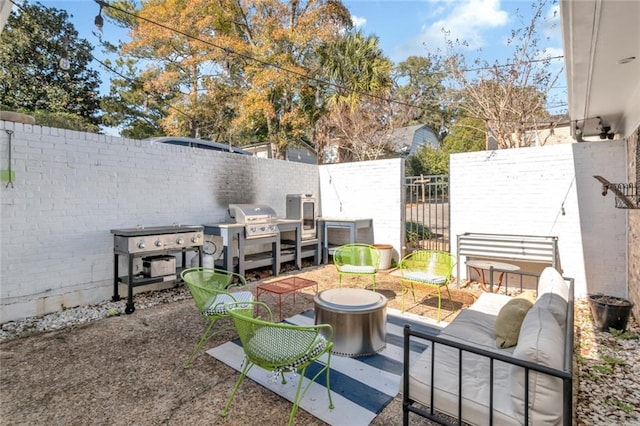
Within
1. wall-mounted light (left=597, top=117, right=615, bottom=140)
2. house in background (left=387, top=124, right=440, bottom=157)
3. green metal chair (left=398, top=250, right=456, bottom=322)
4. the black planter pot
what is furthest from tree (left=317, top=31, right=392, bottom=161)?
the black planter pot

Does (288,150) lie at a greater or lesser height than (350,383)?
greater

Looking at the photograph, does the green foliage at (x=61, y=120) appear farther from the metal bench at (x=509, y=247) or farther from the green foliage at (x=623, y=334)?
the green foliage at (x=623, y=334)

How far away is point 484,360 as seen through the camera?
6.92 ft

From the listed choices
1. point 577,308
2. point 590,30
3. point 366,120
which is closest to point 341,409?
point 590,30

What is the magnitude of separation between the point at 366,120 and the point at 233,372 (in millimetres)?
10225

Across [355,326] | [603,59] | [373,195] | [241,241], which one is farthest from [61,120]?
[603,59]

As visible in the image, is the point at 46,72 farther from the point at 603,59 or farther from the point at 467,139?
the point at 603,59

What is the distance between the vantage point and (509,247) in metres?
4.90

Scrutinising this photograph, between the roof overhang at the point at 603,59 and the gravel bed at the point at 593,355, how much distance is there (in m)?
2.32

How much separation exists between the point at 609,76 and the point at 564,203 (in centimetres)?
228

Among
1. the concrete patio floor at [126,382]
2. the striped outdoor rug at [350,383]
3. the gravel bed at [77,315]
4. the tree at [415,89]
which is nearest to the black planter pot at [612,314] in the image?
the striped outdoor rug at [350,383]

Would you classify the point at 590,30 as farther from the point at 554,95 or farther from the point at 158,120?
the point at 158,120

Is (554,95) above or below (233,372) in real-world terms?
above

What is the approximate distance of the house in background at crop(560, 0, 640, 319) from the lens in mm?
1930
